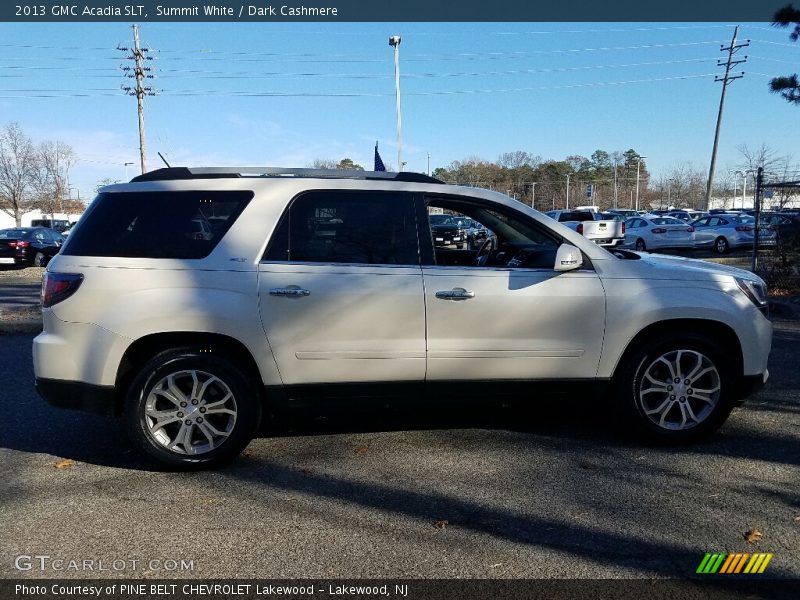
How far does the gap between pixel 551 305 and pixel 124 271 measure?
285 cm

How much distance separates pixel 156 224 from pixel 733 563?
3894 mm

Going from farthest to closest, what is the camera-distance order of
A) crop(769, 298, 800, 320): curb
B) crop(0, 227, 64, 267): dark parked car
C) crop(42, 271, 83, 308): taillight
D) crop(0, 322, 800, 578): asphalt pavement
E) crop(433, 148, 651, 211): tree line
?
crop(433, 148, 651, 211): tree line, crop(0, 227, 64, 267): dark parked car, crop(769, 298, 800, 320): curb, crop(42, 271, 83, 308): taillight, crop(0, 322, 800, 578): asphalt pavement

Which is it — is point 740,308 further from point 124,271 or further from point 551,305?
point 124,271

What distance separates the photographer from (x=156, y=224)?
4441 millimetres

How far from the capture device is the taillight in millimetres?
4270

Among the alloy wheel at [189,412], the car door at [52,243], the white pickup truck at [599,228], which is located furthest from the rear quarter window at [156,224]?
the white pickup truck at [599,228]

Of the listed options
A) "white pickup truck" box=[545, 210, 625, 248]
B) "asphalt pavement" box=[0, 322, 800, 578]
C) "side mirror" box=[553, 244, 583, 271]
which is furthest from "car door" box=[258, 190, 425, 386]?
"white pickup truck" box=[545, 210, 625, 248]

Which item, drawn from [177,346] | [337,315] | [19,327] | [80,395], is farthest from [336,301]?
[19,327]

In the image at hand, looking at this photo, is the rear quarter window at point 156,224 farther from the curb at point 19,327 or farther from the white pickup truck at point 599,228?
the white pickup truck at point 599,228

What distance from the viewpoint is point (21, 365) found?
24.8ft

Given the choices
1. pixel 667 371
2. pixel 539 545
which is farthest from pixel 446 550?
pixel 667 371

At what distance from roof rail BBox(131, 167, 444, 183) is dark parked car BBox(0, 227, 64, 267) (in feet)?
61.0

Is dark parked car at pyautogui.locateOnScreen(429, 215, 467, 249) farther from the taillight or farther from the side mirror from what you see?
the taillight

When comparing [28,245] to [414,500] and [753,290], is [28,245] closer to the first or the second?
[414,500]
